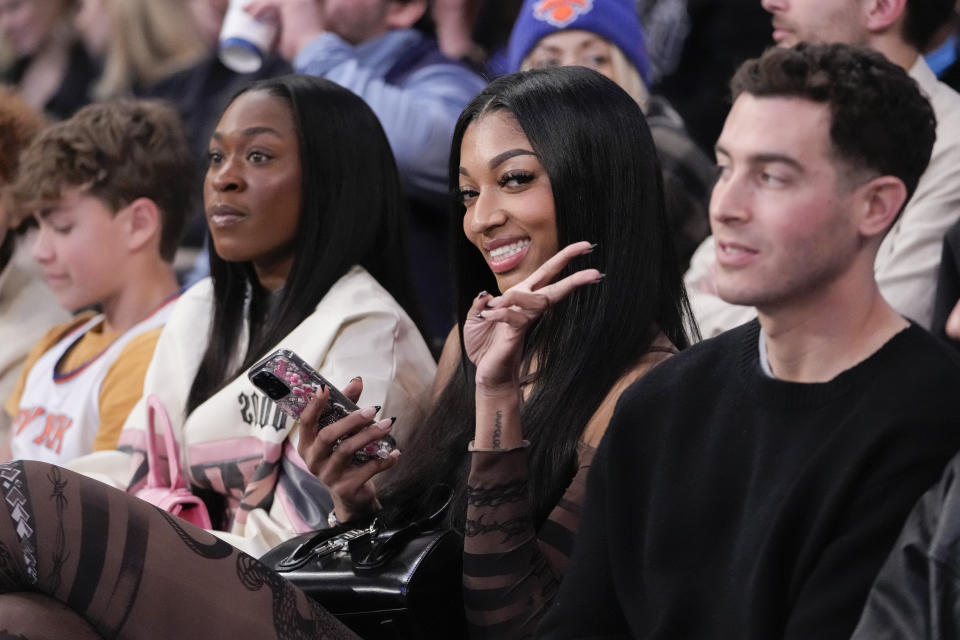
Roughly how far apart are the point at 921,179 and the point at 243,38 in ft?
6.15

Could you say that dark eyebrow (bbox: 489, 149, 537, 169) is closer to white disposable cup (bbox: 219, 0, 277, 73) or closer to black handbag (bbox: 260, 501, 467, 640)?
black handbag (bbox: 260, 501, 467, 640)

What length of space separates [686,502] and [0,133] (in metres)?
2.93

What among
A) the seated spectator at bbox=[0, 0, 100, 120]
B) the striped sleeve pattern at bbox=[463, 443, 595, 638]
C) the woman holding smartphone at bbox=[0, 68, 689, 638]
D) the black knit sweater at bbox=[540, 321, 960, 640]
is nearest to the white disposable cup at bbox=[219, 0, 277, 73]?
the woman holding smartphone at bbox=[0, 68, 689, 638]

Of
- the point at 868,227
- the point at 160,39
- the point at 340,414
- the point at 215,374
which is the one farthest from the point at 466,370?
the point at 160,39

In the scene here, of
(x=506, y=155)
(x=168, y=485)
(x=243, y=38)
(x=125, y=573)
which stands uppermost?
(x=243, y=38)

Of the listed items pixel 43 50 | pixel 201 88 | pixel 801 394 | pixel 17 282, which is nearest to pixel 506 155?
pixel 801 394

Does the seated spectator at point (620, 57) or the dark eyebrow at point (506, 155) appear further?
the seated spectator at point (620, 57)

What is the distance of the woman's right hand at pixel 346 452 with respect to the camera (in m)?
2.32

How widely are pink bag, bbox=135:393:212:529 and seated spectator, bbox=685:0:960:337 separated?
1.10m

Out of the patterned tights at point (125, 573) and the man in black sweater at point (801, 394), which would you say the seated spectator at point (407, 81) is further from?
the man in black sweater at point (801, 394)

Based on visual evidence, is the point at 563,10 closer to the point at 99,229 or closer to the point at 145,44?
the point at 99,229

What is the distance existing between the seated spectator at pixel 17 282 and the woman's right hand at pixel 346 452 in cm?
190

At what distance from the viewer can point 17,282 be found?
416 cm

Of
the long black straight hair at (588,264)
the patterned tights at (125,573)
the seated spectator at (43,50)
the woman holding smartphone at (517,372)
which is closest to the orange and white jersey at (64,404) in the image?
the woman holding smartphone at (517,372)
